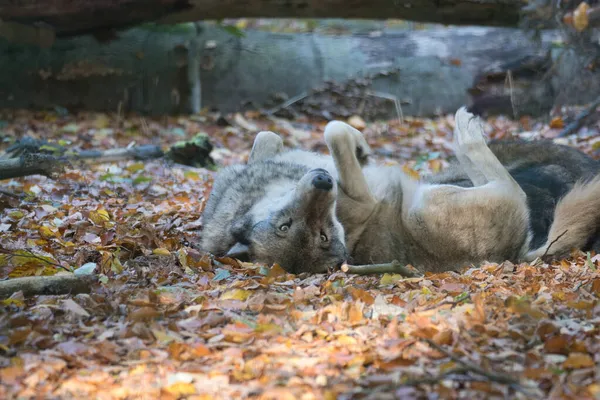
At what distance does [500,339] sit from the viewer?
3.40 m

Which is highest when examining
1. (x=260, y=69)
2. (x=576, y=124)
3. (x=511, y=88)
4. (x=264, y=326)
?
(x=511, y=88)

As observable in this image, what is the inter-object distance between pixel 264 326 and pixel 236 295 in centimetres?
59

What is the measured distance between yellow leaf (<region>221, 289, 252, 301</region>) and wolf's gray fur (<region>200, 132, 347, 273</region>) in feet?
3.09

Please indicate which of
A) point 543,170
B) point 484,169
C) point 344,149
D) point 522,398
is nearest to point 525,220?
point 484,169

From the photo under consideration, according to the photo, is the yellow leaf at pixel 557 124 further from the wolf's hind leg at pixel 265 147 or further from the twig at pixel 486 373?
the twig at pixel 486 373

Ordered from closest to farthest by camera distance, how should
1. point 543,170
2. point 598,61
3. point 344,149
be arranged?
point 344,149 < point 543,170 < point 598,61

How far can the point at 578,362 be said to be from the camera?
3.07 m

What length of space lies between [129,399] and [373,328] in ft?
4.33

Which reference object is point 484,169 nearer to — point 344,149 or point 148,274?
point 344,149

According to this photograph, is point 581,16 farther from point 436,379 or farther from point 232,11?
point 436,379

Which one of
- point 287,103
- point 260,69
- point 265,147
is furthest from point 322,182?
point 260,69

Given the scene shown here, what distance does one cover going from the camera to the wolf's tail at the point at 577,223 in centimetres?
530

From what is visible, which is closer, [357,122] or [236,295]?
[236,295]

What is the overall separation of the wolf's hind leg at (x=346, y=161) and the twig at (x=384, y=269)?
85 centimetres
